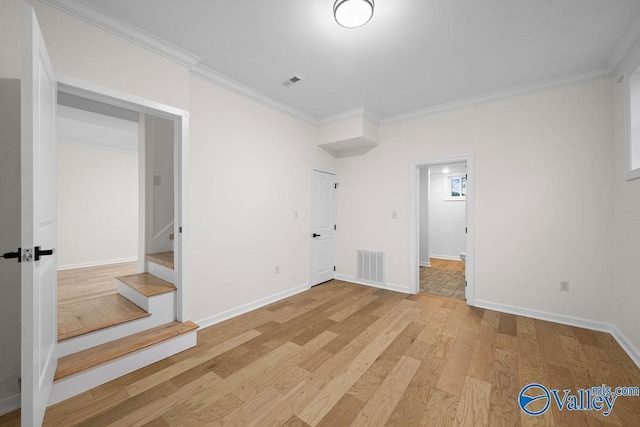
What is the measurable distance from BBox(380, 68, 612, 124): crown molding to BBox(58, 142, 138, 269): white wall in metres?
5.79

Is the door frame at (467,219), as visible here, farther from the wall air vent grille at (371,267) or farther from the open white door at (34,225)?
the open white door at (34,225)

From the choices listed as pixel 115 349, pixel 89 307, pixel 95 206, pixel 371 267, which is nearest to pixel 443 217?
pixel 371 267

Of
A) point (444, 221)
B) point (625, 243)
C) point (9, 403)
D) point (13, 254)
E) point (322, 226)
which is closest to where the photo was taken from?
point (13, 254)

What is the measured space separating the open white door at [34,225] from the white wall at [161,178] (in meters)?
1.86

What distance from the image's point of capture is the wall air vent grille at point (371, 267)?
4.35m

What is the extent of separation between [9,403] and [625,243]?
5183 millimetres

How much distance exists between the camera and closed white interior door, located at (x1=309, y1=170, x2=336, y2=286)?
441 cm

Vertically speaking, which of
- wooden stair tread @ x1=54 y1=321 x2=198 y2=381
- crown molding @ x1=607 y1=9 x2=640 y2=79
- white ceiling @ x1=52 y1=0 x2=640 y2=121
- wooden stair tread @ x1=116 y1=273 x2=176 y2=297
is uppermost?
white ceiling @ x1=52 y1=0 x2=640 y2=121

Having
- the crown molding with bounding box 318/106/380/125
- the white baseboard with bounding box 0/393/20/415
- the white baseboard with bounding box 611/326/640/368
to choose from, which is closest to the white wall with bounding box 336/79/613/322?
the white baseboard with bounding box 611/326/640/368

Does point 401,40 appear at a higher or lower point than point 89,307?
higher

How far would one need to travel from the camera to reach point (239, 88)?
3148 mm

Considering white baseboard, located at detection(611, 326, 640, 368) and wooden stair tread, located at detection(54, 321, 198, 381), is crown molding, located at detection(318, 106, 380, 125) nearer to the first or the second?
wooden stair tread, located at detection(54, 321, 198, 381)

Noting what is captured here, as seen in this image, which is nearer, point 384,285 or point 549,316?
point 549,316

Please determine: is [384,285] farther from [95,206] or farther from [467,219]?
[95,206]
